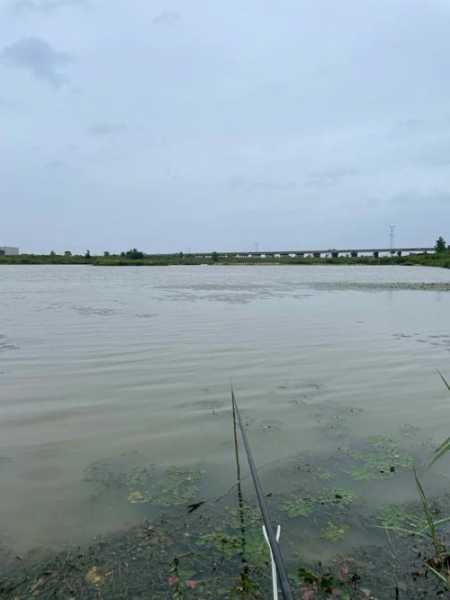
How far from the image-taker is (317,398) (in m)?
7.70

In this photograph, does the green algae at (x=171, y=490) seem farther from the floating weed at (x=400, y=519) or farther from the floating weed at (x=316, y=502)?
the floating weed at (x=400, y=519)

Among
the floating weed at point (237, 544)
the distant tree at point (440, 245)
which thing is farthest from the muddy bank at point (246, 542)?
the distant tree at point (440, 245)

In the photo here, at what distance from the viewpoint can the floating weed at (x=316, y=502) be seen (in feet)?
14.1

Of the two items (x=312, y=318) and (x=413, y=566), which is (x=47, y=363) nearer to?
(x=413, y=566)

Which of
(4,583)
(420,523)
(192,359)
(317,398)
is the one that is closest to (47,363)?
(192,359)

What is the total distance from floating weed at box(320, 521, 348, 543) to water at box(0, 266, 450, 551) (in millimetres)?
984

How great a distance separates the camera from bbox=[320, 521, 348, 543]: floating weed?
3.87 m

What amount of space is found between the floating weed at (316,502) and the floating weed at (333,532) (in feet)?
0.82

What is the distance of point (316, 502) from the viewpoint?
174 inches

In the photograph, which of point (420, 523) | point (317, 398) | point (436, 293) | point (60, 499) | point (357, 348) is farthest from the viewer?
point (436, 293)

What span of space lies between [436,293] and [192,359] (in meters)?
22.4

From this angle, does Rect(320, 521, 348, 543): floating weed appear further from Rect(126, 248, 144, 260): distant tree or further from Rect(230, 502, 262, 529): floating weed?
Rect(126, 248, 144, 260): distant tree

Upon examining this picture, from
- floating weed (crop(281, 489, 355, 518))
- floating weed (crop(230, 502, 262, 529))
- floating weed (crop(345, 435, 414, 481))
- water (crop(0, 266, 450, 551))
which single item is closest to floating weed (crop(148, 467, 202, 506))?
water (crop(0, 266, 450, 551))

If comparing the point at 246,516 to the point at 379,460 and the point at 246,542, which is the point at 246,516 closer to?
the point at 246,542
